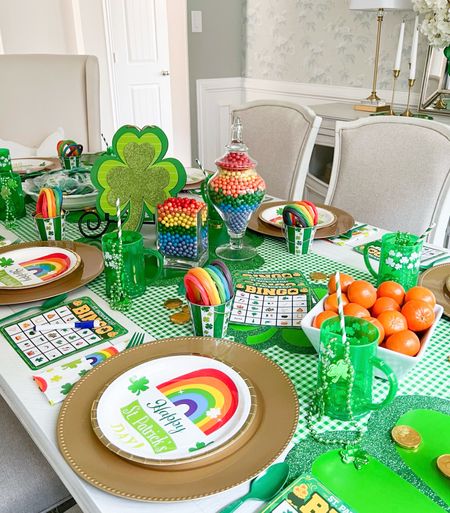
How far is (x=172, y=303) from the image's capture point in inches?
37.6

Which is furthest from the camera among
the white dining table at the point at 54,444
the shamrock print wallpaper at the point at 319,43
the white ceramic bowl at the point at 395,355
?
the shamrock print wallpaper at the point at 319,43

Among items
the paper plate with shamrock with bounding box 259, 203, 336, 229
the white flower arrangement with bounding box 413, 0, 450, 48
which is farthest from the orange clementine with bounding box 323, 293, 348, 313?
the white flower arrangement with bounding box 413, 0, 450, 48

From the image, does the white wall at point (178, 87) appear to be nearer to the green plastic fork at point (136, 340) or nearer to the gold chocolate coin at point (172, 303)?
the gold chocolate coin at point (172, 303)

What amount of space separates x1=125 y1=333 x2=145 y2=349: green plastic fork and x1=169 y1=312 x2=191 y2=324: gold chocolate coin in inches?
2.6

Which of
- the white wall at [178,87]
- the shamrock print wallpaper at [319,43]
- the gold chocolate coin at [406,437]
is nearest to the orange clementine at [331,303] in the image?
the gold chocolate coin at [406,437]

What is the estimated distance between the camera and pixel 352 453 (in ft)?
1.98

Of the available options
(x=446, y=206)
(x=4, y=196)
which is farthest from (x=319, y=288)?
(x=4, y=196)

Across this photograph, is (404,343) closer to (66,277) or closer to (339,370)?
(339,370)

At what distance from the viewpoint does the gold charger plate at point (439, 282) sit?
92 centimetres

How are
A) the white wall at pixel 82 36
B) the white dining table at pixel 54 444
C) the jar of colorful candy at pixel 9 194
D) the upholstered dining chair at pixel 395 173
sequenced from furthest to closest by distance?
the white wall at pixel 82 36 → the upholstered dining chair at pixel 395 173 → the jar of colorful candy at pixel 9 194 → the white dining table at pixel 54 444

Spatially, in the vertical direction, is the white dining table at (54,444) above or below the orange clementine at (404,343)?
below

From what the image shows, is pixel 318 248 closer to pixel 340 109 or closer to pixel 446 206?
pixel 446 206

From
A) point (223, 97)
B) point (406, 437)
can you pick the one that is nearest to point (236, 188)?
point (406, 437)

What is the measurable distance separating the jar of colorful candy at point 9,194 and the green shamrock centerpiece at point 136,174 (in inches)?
13.7
